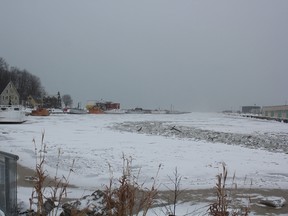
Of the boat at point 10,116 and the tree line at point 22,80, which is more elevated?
the tree line at point 22,80

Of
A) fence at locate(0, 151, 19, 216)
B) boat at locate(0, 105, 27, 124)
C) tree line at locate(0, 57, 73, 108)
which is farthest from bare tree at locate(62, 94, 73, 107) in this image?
fence at locate(0, 151, 19, 216)

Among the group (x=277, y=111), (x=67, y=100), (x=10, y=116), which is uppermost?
(x=67, y=100)

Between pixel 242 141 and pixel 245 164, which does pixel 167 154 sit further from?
pixel 242 141

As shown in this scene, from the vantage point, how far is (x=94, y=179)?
434 inches

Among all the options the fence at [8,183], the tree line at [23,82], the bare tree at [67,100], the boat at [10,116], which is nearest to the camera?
the fence at [8,183]

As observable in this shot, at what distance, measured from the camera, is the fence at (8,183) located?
15.5 feet

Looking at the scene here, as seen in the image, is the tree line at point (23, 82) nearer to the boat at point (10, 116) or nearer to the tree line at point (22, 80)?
Answer: the tree line at point (22, 80)

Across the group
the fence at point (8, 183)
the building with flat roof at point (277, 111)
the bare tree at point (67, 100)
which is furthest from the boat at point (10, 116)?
the bare tree at point (67, 100)

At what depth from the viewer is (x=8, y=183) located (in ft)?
15.8

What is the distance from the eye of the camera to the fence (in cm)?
471

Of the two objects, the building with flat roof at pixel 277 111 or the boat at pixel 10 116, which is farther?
the building with flat roof at pixel 277 111

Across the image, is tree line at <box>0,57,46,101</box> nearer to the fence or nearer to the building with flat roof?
the building with flat roof

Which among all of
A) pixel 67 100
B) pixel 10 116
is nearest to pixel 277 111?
pixel 67 100

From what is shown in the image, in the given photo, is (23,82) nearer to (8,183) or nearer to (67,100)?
(67,100)
